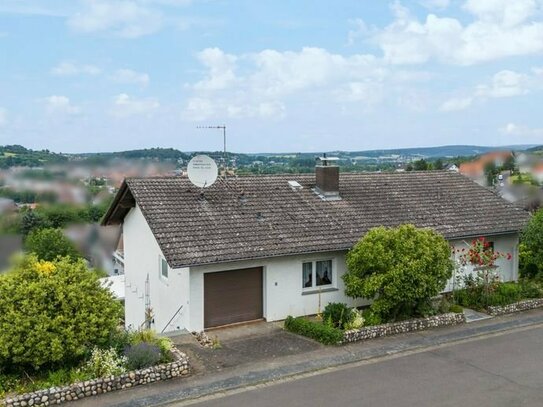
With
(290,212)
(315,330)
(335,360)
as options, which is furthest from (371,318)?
(290,212)

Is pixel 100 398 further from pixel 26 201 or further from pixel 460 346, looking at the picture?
pixel 26 201

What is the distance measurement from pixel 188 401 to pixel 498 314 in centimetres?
1202

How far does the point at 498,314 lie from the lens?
770 inches

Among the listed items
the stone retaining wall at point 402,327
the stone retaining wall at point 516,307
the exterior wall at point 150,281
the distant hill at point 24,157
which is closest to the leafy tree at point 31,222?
the distant hill at point 24,157

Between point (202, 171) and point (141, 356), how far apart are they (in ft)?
25.7

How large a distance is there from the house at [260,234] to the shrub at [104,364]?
3.56 meters

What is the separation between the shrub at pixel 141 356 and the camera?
13.4 m

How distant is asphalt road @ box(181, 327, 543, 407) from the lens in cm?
1238

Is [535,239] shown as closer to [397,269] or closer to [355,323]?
[397,269]

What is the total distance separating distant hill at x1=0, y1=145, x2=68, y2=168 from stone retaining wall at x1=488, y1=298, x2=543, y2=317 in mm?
23063

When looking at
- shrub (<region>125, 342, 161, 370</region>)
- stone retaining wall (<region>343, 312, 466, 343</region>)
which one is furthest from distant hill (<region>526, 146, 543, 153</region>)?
shrub (<region>125, 342, 161, 370</region>)

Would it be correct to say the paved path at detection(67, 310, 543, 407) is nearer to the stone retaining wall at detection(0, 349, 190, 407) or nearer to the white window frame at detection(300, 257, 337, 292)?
the stone retaining wall at detection(0, 349, 190, 407)

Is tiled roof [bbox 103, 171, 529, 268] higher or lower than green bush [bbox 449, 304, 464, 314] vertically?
higher

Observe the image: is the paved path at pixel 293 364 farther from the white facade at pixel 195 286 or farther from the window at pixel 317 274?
the window at pixel 317 274
